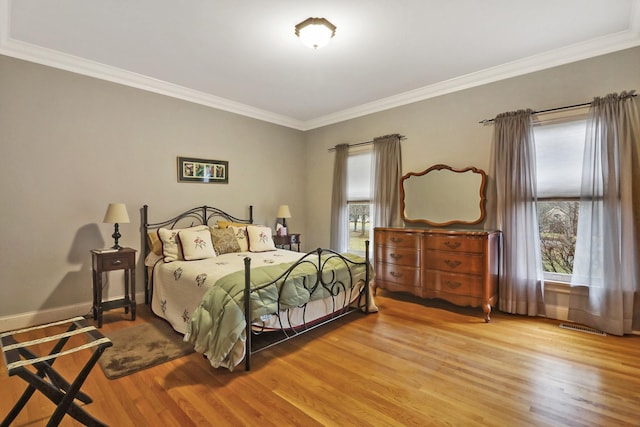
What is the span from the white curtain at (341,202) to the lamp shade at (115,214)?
3.07m

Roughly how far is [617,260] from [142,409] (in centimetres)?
409

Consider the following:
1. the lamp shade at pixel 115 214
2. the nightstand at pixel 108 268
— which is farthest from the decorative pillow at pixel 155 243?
the lamp shade at pixel 115 214

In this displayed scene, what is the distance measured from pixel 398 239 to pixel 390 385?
2.10m

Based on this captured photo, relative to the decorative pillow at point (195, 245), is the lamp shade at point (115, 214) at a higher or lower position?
higher

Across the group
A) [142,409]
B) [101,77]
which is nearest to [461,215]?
[142,409]

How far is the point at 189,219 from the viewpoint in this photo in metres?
4.35

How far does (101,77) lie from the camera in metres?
3.57

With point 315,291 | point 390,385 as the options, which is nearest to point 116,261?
point 315,291

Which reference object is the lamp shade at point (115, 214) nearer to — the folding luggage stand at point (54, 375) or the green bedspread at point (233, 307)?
the green bedspread at point (233, 307)

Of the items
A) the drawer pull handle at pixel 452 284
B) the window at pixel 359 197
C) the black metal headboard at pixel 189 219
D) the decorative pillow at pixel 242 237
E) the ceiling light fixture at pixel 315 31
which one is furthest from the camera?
the window at pixel 359 197

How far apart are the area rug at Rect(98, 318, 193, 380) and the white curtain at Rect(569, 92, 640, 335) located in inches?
152

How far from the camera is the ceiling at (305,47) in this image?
253cm

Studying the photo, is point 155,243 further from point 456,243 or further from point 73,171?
point 456,243

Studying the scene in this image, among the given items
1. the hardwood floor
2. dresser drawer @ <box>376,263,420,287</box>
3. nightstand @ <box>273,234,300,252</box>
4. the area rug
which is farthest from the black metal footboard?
nightstand @ <box>273,234,300,252</box>
